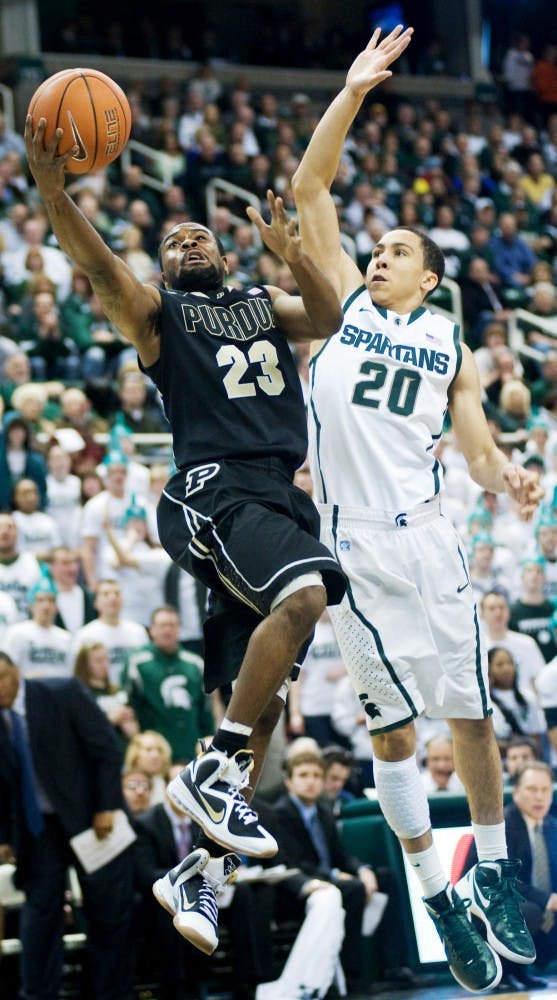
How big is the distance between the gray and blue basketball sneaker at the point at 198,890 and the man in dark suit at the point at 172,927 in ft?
12.4

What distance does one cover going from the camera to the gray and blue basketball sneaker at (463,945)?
6.30 m

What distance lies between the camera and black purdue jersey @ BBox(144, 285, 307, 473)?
5863 millimetres

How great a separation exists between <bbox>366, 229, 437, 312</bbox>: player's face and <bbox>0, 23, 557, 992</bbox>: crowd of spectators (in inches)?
153

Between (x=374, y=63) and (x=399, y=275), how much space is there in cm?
86

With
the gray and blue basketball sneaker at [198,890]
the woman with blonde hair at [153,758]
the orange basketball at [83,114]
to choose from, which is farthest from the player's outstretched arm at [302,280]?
the woman with blonde hair at [153,758]

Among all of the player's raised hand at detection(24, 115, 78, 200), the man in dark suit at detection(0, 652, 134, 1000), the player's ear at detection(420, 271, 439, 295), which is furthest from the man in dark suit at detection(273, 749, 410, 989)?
the player's raised hand at detection(24, 115, 78, 200)

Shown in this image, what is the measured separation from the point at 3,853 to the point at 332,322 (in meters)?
4.60

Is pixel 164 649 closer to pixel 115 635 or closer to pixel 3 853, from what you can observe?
pixel 115 635

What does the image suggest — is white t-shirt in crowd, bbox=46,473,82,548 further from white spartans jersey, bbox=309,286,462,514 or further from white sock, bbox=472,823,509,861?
white sock, bbox=472,823,509,861

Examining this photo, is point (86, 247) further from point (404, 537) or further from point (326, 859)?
point (326, 859)

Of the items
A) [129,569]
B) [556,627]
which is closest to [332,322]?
[129,569]

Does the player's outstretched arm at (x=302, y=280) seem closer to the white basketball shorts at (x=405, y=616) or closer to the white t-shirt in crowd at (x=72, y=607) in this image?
the white basketball shorts at (x=405, y=616)

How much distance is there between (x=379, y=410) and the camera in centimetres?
642

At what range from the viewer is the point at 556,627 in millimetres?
12555
